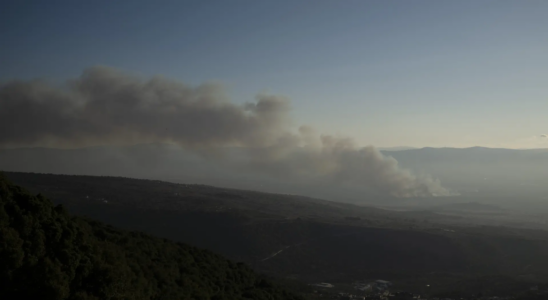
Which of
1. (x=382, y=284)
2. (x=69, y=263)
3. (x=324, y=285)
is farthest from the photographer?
(x=382, y=284)

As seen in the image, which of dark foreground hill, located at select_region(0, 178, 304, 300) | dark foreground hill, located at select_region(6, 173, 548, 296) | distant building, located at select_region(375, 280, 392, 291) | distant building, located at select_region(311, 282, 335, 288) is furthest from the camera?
dark foreground hill, located at select_region(6, 173, 548, 296)

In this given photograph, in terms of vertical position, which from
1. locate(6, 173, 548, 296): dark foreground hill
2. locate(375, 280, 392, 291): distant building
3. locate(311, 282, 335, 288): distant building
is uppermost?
locate(6, 173, 548, 296): dark foreground hill

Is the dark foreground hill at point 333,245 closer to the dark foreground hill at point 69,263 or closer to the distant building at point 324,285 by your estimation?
the distant building at point 324,285

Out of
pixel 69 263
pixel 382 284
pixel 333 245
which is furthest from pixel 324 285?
pixel 69 263

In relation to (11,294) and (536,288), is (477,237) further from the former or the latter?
(11,294)

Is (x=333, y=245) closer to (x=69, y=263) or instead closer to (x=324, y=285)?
(x=324, y=285)

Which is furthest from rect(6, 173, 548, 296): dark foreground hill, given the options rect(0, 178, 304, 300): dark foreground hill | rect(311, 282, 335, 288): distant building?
rect(0, 178, 304, 300): dark foreground hill

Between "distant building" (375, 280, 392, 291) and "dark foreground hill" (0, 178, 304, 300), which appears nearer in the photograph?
"dark foreground hill" (0, 178, 304, 300)

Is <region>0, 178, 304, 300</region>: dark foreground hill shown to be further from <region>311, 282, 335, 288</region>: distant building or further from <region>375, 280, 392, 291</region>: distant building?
<region>375, 280, 392, 291</region>: distant building

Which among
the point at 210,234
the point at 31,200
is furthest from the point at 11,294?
the point at 210,234
